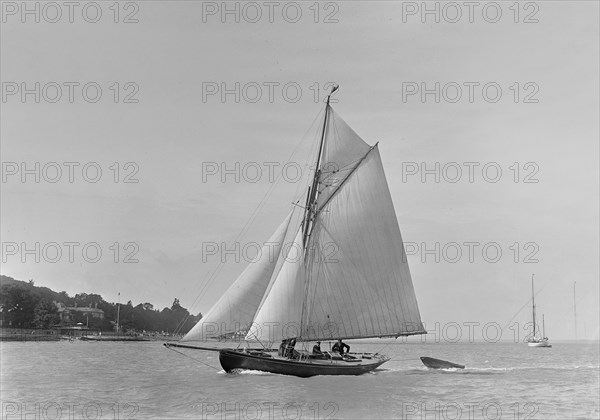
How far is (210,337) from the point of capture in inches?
1683

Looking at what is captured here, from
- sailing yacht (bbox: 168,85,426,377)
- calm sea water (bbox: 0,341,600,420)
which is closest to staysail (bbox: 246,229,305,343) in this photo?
sailing yacht (bbox: 168,85,426,377)

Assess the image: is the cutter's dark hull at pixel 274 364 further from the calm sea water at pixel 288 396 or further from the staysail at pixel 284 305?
the staysail at pixel 284 305

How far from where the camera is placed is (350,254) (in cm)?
4981

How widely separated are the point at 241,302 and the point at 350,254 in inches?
360

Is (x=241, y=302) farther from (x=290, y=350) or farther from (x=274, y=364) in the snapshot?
(x=290, y=350)

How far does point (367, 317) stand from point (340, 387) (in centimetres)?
853

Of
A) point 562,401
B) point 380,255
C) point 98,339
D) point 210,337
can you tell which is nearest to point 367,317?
point 380,255

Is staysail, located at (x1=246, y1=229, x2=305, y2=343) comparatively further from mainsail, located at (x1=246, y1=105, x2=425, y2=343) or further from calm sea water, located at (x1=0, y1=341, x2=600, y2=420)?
calm sea water, located at (x1=0, y1=341, x2=600, y2=420)

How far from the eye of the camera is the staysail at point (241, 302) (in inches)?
1702

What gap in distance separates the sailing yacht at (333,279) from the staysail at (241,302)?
64 mm

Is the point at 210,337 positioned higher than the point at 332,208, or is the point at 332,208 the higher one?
the point at 332,208

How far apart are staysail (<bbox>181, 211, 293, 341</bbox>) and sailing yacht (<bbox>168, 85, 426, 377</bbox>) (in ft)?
0.21

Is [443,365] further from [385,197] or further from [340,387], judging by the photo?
[340,387]

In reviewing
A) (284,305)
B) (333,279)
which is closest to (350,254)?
(333,279)
